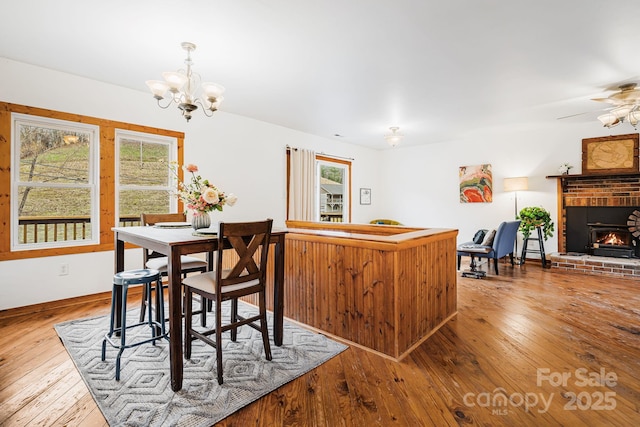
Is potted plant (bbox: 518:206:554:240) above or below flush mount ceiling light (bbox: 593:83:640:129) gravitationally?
below

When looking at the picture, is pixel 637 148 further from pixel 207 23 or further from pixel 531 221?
pixel 207 23

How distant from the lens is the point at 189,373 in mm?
2107

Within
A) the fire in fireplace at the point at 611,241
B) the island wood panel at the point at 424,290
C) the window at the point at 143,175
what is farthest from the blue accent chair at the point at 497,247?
the window at the point at 143,175

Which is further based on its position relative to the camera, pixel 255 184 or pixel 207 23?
pixel 255 184

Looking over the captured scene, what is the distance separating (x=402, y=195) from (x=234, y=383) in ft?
21.5

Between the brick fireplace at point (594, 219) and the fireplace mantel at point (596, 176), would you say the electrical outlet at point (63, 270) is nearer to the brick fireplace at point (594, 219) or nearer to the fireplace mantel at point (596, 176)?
the brick fireplace at point (594, 219)

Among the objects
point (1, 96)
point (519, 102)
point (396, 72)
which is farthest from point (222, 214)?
point (519, 102)

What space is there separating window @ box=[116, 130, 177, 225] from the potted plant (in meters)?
5.87

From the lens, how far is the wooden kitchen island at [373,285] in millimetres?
2332

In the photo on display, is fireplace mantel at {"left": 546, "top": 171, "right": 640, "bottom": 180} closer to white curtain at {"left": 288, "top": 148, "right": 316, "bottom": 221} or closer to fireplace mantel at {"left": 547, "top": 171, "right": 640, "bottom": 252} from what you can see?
fireplace mantel at {"left": 547, "top": 171, "right": 640, "bottom": 252}

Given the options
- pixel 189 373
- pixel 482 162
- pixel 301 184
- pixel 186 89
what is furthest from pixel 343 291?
pixel 482 162

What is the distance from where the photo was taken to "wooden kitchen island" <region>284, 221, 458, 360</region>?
233 cm

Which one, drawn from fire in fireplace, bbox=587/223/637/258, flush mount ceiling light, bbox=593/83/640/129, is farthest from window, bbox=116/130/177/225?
fire in fireplace, bbox=587/223/637/258

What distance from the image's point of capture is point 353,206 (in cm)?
745
